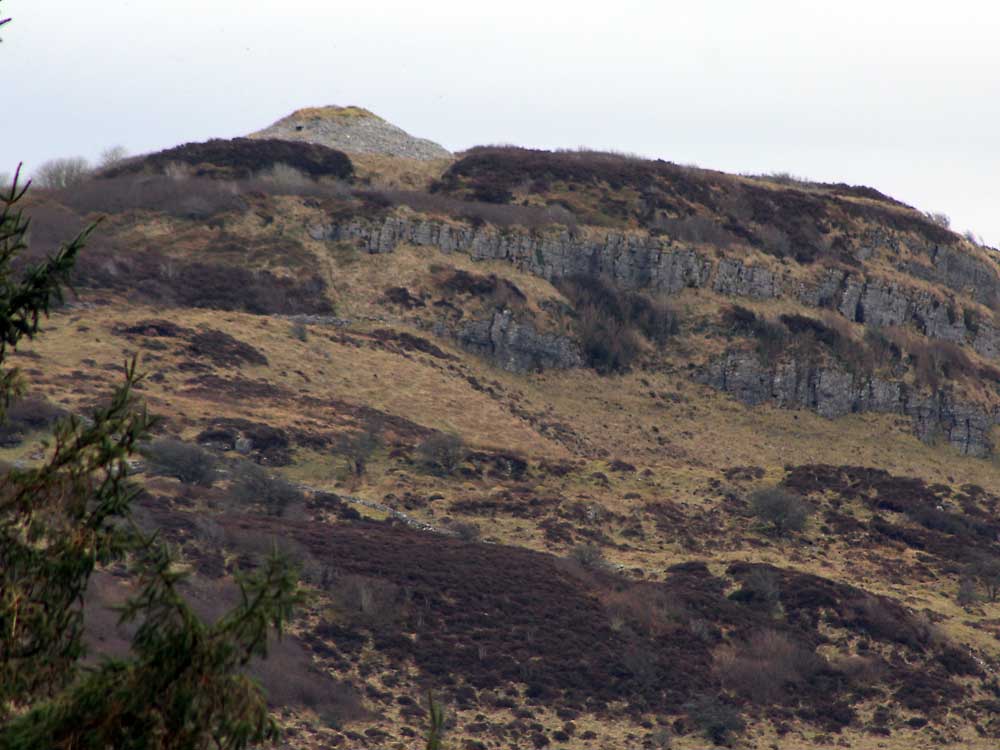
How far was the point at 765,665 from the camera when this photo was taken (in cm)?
4375

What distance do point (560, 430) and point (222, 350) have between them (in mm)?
18576

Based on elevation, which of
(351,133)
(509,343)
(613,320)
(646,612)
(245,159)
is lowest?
(646,612)

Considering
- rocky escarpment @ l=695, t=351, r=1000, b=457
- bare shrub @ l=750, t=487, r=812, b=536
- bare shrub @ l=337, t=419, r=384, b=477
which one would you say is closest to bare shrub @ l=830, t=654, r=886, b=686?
bare shrub @ l=750, t=487, r=812, b=536

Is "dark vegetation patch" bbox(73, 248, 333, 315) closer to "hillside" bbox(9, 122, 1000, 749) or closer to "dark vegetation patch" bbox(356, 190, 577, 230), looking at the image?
"hillside" bbox(9, 122, 1000, 749)

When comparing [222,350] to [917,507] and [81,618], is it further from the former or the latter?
[81,618]

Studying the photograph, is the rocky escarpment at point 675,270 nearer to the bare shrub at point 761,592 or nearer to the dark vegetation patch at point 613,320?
the dark vegetation patch at point 613,320

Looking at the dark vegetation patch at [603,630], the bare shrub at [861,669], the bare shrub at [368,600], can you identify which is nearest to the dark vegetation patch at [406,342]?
the dark vegetation patch at [603,630]

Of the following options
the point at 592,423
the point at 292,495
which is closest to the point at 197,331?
the point at 292,495

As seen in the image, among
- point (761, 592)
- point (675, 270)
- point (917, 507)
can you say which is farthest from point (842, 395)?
point (761, 592)

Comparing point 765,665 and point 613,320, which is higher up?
point 613,320

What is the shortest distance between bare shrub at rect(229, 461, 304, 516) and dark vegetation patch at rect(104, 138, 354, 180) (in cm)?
4389

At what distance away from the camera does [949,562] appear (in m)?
58.2

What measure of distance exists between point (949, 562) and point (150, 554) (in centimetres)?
5552

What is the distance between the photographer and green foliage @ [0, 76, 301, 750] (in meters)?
7.34
